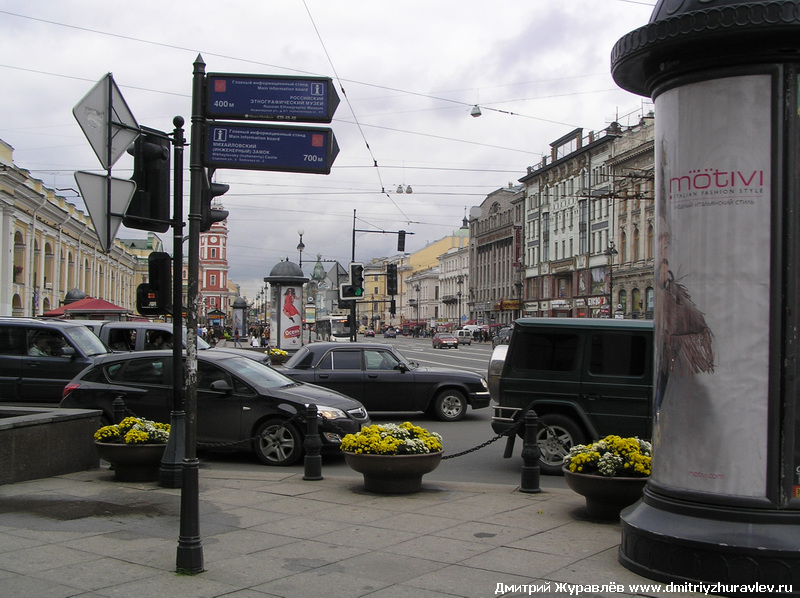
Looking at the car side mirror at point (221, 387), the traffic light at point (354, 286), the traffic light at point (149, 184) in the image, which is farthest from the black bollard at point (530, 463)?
the traffic light at point (354, 286)

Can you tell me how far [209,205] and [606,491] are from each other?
423cm

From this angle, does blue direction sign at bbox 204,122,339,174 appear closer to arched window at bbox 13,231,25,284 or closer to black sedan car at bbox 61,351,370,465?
black sedan car at bbox 61,351,370,465

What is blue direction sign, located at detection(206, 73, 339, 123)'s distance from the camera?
6238mm

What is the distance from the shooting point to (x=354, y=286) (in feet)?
87.8

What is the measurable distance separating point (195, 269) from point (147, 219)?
1060 mm

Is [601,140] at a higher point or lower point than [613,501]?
higher

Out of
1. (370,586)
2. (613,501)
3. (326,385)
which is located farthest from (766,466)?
(326,385)

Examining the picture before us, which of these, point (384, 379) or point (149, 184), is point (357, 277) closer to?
point (384, 379)

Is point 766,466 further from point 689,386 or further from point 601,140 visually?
point 601,140

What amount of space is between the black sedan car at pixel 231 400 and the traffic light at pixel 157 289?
2.92 m

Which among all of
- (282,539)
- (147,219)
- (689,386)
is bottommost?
(282,539)

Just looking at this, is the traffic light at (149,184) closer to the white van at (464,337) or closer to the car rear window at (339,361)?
the car rear window at (339,361)

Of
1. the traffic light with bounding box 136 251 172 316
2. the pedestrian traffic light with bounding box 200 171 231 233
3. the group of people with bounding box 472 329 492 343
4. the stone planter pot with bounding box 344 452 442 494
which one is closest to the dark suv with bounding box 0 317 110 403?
the traffic light with bounding box 136 251 172 316

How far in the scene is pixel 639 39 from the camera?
592 centimetres
